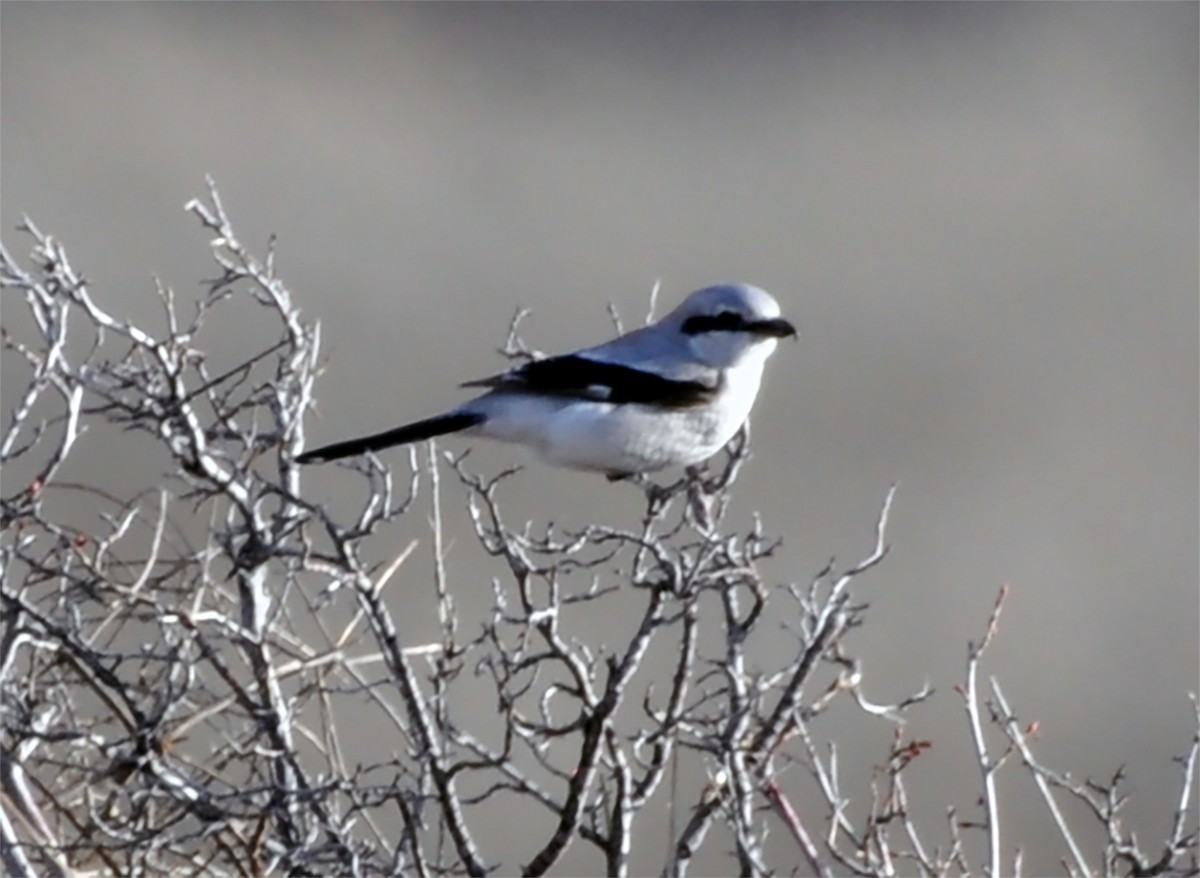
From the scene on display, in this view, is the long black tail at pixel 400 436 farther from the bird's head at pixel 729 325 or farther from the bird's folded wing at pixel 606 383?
the bird's head at pixel 729 325

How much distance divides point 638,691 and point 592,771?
11.9 ft

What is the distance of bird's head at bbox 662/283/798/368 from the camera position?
4023mm

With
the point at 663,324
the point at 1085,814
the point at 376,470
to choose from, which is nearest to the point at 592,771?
the point at 376,470

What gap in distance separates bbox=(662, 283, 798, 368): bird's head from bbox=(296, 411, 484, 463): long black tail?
0.52 metres

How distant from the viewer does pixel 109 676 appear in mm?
2615

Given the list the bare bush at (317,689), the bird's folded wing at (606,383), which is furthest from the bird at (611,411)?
the bare bush at (317,689)

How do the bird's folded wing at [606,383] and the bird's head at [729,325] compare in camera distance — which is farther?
the bird's head at [729,325]

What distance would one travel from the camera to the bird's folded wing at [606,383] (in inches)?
150

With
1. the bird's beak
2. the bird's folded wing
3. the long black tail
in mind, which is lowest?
the long black tail

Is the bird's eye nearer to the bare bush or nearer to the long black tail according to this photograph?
the long black tail

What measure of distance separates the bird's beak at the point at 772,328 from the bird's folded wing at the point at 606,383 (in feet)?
0.62

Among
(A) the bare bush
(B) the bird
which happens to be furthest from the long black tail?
(A) the bare bush

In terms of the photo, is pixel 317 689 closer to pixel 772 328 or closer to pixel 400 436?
pixel 400 436

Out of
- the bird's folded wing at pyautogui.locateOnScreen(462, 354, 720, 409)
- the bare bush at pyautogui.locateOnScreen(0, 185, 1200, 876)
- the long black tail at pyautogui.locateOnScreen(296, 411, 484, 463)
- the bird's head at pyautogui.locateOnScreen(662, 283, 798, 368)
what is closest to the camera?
the bare bush at pyautogui.locateOnScreen(0, 185, 1200, 876)
